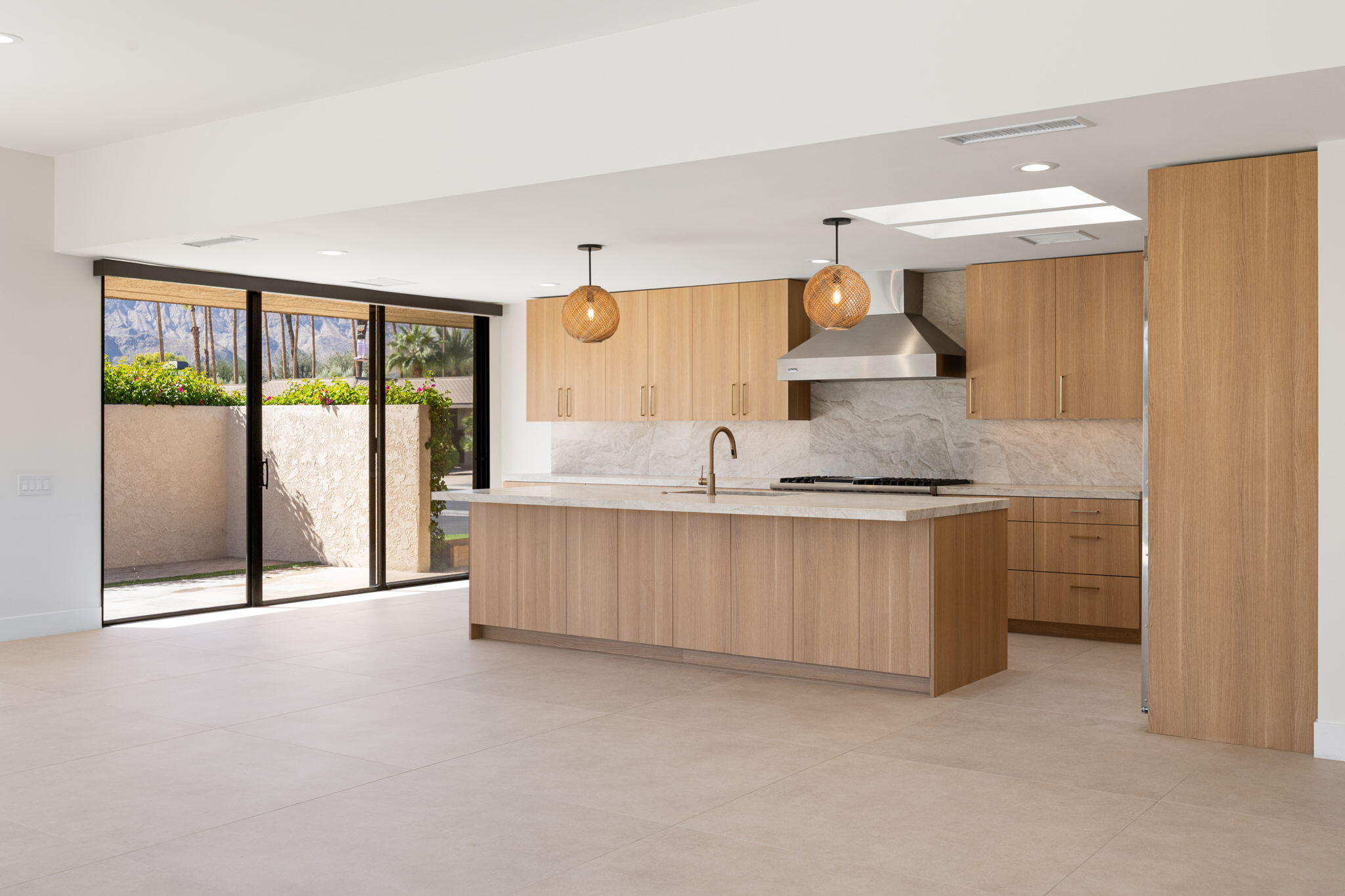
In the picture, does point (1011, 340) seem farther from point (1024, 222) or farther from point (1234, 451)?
point (1234, 451)

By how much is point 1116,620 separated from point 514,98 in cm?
423

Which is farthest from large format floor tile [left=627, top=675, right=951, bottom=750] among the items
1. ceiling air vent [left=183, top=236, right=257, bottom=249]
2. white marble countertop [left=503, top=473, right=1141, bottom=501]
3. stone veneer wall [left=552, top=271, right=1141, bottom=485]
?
ceiling air vent [left=183, top=236, right=257, bottom=249]

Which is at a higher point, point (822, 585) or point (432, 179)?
point (432, 179)

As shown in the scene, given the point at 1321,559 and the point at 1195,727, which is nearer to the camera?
the point at 1321,559

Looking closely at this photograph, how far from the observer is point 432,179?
16.4 ft

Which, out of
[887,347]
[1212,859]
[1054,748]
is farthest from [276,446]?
[1212,859]

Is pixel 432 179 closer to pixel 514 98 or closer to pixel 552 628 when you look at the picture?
pixel 514 98

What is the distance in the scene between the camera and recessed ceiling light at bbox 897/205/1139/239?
5.66 m

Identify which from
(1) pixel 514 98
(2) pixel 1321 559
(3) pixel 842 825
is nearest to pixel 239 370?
(1) pixel 514 98

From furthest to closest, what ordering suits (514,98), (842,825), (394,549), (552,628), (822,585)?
(394,549) < (552,628) < (822,585) < (514,98) < (842,825)

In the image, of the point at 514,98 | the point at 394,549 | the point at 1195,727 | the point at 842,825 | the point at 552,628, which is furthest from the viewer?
the point at 394,549

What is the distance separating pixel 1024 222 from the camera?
582cm

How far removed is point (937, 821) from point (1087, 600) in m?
3.47

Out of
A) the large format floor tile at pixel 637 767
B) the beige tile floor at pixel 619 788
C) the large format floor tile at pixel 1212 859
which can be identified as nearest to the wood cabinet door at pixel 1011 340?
the beige tile floor at pixel 619 788
